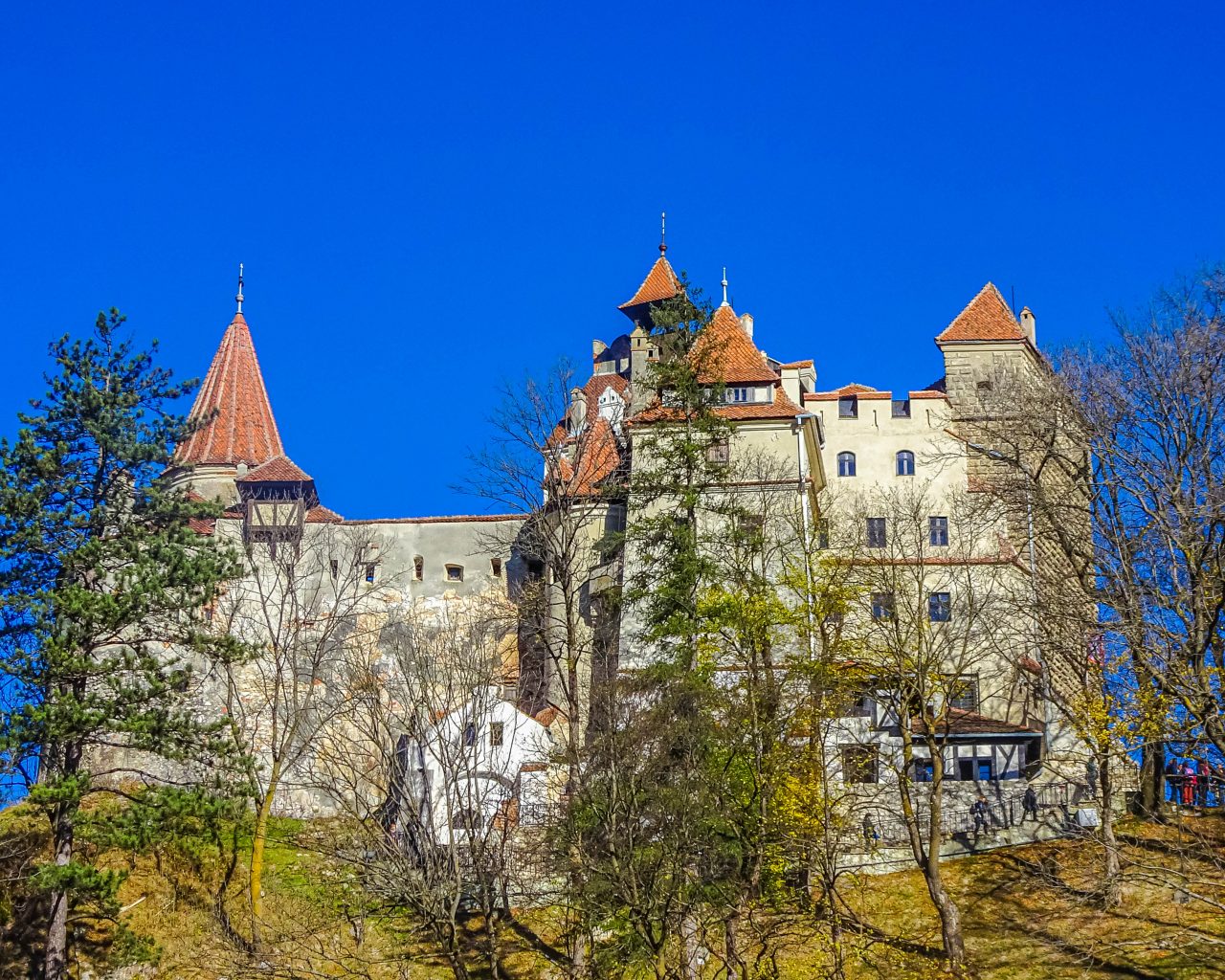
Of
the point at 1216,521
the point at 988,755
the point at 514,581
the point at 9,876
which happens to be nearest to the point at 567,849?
the point at 9,876

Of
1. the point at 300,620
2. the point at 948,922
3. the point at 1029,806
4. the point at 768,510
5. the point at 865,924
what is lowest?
the point at 865,924

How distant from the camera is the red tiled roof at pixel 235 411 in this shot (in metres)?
61.6

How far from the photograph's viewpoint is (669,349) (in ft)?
125

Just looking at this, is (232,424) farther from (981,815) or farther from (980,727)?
(981,815)

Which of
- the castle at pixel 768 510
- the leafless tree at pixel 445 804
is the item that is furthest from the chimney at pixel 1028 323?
the leafless tree at pixel 445 804

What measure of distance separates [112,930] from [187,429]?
1019 centimetres

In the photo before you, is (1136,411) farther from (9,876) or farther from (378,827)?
(9,876)

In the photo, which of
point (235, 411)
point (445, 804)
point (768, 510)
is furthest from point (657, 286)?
point (445, 804)

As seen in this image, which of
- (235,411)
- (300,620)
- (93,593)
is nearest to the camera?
(93,593)

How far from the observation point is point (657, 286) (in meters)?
67.6

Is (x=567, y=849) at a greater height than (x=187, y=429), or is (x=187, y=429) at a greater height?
(x=187, y=429)

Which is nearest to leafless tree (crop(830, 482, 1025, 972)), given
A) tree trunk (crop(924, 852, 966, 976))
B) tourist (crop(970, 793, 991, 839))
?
tree trunk (crop(924, 852, 966, 976))

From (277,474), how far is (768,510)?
2269 centimetres

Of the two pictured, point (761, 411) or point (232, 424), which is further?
point (232, 424)
